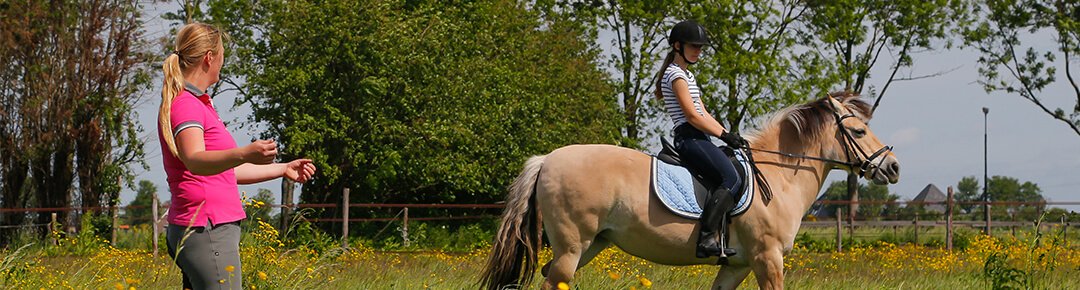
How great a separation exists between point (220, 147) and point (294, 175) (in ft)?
0.92

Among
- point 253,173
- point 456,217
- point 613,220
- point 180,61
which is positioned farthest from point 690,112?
point 456,217

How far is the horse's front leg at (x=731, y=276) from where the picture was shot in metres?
8.37

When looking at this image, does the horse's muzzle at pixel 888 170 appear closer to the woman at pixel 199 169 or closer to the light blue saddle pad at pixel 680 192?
the light blue saddle pad at pixel 680 192

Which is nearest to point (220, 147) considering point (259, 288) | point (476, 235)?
point (259, 288)

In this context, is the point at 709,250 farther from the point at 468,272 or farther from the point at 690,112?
the point at 468,272

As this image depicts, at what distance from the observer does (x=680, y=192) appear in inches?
314

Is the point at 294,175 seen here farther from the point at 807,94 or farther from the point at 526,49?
the point at 807,94

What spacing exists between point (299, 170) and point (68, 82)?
85.8ft

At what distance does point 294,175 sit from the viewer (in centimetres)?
444

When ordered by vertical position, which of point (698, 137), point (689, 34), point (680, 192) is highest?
point (689, 34)

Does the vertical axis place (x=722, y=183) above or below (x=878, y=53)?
below

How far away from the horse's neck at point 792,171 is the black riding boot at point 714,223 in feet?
1.80

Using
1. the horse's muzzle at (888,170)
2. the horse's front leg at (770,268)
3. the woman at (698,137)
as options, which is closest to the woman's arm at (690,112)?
the woman at (698,137)

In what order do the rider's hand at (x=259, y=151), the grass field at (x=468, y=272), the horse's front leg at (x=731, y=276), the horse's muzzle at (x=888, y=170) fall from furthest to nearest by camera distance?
the horse's muzzle at (x=888, y=170) < the horse's front leg at (x=731, y=276) < the grass field at (x=468, y=272) < the rider's hand at (x=259, y=151)
